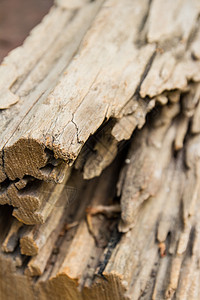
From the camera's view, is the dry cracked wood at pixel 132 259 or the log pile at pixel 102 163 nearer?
the log pile at pixel 102 163

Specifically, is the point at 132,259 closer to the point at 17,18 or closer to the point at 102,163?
the point at 102,163

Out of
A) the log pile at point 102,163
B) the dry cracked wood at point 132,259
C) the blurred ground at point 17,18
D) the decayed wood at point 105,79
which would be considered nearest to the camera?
the decayed wood at point 105,79

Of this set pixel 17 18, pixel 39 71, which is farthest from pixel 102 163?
pixel 17 18

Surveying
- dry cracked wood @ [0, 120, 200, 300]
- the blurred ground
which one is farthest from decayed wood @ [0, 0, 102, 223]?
the blurred ground

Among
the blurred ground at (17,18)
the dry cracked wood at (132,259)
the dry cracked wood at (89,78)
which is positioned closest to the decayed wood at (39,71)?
the dry cracked wood at (89,78)

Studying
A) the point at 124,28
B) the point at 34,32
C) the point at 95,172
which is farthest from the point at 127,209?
the point at 34,32

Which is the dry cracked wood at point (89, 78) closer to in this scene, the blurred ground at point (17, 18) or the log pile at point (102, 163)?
the log pile at point (102, 163)

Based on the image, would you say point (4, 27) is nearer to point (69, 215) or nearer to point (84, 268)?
point (69, 215)
